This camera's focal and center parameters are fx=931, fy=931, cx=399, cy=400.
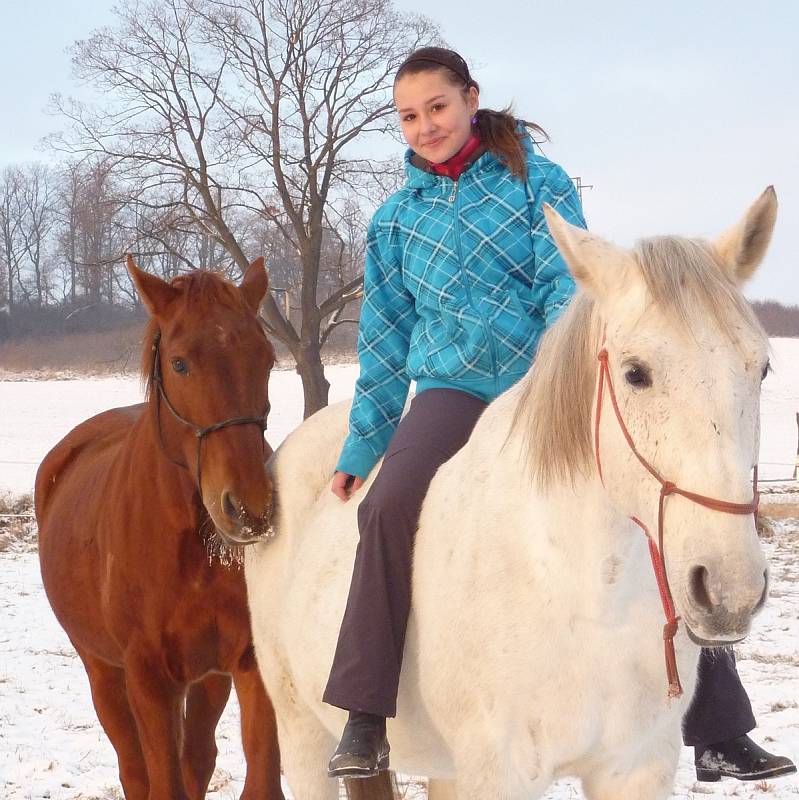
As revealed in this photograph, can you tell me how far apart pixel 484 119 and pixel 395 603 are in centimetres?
153

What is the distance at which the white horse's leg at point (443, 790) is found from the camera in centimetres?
314

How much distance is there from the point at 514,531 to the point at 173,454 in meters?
1.63

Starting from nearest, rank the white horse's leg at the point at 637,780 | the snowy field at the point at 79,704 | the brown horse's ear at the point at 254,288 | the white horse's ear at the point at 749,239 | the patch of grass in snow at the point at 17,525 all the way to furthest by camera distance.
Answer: the white horse's ear at the point at 749,239
the white horse's leg at the point at 637,780
the brown horse's ear at the point at 254,288
the snowy field at the point at 79,704
the patch of grass in snow at the point at 17,525

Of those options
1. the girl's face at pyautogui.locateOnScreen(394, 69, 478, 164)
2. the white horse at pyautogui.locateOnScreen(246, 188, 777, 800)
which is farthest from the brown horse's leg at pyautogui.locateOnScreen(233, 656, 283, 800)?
the girl's face at pyautogui.locateOnScreen(394, 69, 478, 164)

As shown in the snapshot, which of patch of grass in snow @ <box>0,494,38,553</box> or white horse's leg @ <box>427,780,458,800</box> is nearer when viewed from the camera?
white horse's leg @ <box>427,780,458,800</box>

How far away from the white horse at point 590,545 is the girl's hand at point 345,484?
5.7 inches

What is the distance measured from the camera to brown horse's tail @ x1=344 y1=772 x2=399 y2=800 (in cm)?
310

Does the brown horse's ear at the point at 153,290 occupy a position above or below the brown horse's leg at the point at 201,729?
above

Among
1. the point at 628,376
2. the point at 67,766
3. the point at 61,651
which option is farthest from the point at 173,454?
the point at 61,651

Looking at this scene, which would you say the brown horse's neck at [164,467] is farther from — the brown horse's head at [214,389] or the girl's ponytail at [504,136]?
the girl's ponytail at [504,136]

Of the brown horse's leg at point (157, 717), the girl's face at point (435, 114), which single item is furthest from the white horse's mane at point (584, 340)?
the brown horse's leg at point (157, 717)

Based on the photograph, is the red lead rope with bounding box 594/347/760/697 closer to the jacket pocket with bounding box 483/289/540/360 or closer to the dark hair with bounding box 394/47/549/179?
the jacket pocket with bounding box 483/289/540/360

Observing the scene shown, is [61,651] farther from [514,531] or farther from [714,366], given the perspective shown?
[714,366]

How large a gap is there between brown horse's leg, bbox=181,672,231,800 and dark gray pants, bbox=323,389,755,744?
5.08ft
